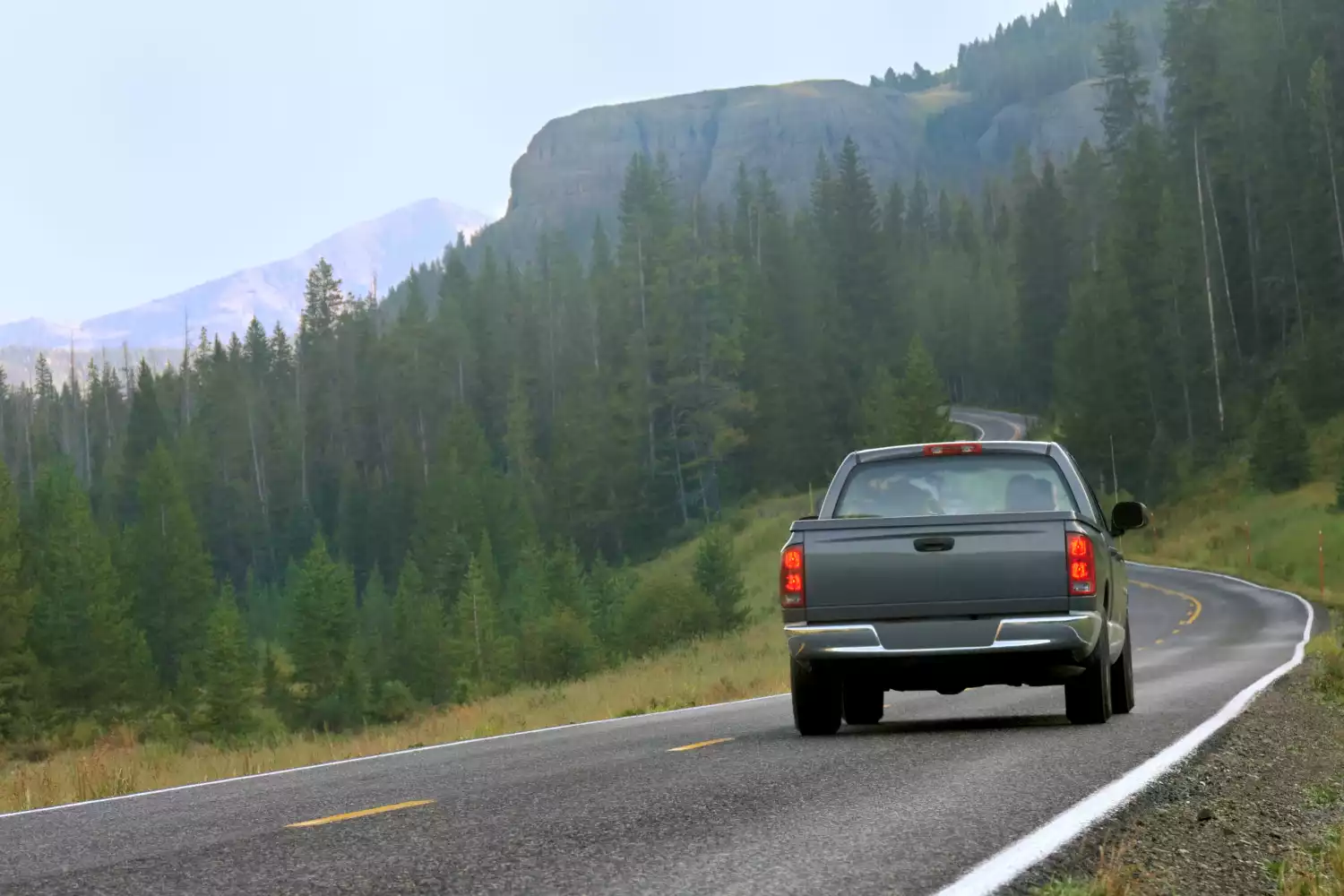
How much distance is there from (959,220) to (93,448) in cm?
8798

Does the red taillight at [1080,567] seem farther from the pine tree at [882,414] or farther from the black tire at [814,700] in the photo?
the pine tree at [882,414]

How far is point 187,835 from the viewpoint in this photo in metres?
7.18

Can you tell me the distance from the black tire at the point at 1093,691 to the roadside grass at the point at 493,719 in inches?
255

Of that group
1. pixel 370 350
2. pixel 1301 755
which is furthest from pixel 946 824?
pixel 370 350

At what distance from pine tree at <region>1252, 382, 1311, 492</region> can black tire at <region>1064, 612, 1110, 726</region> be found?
4969cm

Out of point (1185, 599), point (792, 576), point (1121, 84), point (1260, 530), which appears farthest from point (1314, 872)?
point (1121, 84)

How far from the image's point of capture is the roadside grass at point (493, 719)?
1291 cm

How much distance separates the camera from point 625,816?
281 inches

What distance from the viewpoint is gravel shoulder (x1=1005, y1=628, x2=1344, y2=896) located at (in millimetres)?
5645

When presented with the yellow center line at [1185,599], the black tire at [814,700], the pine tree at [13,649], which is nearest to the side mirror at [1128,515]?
the black tire at [814,700]

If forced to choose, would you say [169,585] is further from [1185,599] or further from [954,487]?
[954,487]

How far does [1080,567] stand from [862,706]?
9.39 ft

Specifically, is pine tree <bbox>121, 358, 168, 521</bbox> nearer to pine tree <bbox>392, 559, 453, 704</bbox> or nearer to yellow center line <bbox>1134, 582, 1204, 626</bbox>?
pine tree <bbox>392, 559, 453, 704</bbox>

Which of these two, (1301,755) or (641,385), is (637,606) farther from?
(641,385)
